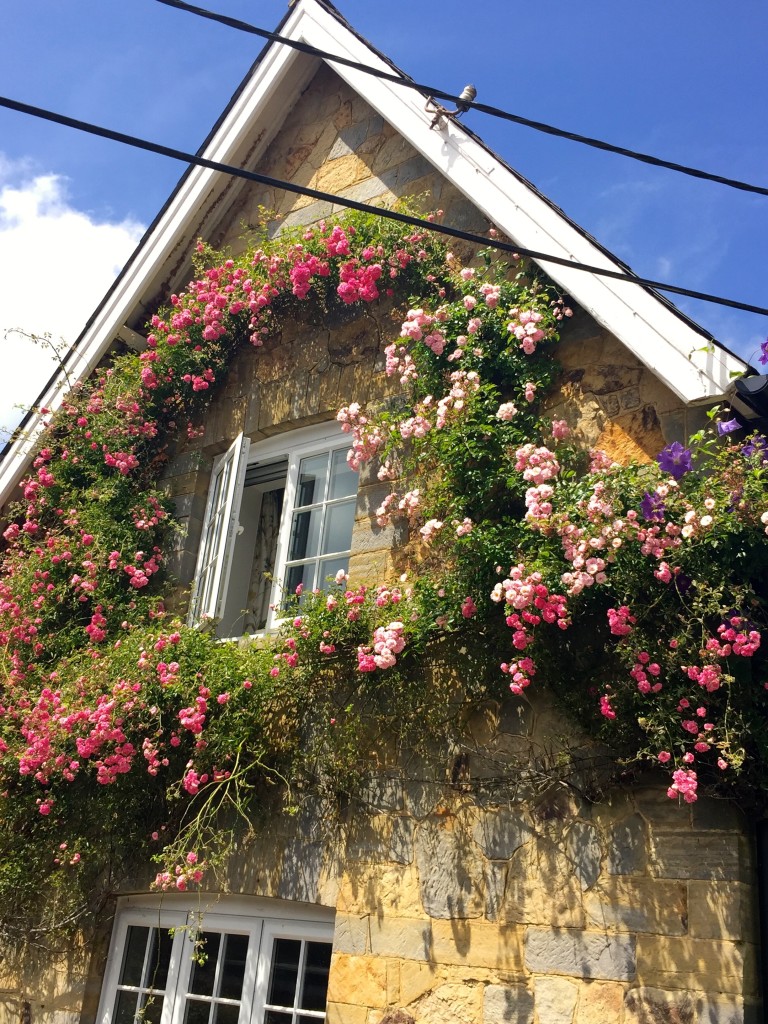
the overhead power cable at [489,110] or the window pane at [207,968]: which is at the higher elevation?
the overhead power cable at [489,110]

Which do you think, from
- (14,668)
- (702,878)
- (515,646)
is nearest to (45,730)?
Result: (14,668)

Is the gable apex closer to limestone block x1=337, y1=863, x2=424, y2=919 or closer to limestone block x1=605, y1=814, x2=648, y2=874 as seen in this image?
limestone block x1=605, y1=814, x2=648, y2=874

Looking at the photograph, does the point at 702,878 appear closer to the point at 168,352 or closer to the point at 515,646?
the point at 515,646

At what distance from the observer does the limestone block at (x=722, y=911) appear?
12.2ft

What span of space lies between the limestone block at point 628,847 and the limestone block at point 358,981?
122 centimetres

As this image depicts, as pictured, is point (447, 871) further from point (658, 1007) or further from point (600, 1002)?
point (658, 1007)

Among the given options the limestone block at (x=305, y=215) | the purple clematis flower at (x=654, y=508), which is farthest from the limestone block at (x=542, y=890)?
the limestone block at (x=305, y=215)

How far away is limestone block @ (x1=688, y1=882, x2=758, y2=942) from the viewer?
3.73 m

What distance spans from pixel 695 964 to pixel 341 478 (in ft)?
11.2

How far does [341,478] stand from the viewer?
20.2ft

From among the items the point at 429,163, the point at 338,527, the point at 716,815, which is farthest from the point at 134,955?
the point at 429,163

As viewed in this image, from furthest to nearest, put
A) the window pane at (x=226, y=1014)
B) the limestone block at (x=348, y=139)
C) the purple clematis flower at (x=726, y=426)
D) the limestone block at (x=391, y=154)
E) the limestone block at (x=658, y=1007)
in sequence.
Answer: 1. the limestone block at (x=348, y=139)
2. the limestone block at (x=391, y=154)
3. the window pane at (x=226, y=1014)
4. the purple clematis flower at (x=726, y=426)
5. the limestone block at (x=658, y=1007)

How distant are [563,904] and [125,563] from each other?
3768mm

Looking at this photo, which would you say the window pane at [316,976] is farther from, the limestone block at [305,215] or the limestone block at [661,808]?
the limestone block at [305,215]
